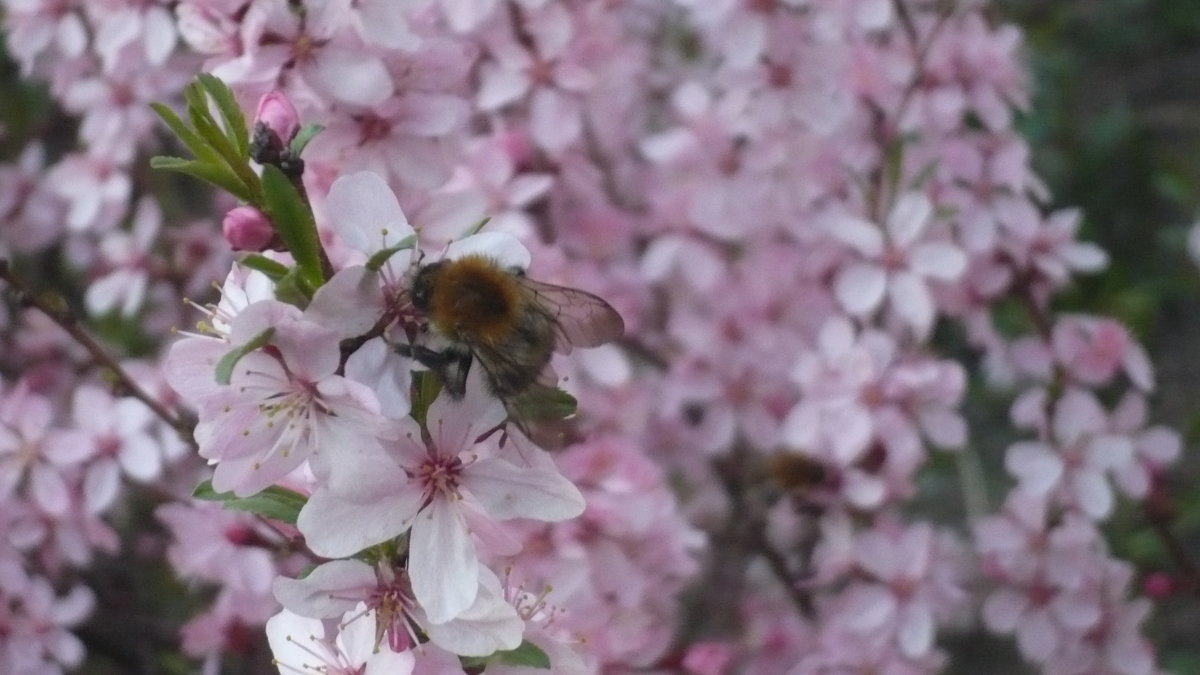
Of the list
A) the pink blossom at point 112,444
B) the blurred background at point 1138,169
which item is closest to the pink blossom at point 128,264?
the pink blossom at point 112,444

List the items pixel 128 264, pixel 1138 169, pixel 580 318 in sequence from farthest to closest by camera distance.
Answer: pixel 1138 169 → pixel 128 264 → pixel 580 318

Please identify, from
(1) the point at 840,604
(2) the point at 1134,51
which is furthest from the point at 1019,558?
(2) the point at 1134,51

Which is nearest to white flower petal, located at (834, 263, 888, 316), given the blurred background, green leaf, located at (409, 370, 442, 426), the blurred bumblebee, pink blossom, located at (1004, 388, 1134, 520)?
pink blossom, located at (1004, 388, 1134, 520)

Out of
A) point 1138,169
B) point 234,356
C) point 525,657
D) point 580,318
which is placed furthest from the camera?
point 1138,169

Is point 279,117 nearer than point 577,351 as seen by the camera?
Yes

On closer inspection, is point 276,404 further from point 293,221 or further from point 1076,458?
point 1076,458

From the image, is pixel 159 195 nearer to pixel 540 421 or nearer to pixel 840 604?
pixel 840 604

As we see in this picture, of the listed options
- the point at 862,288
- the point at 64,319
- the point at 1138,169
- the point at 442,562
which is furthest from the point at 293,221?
the point at 1138,169

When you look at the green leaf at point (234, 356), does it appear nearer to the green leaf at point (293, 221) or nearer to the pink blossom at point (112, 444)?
the green leaf at point (293, 221)
